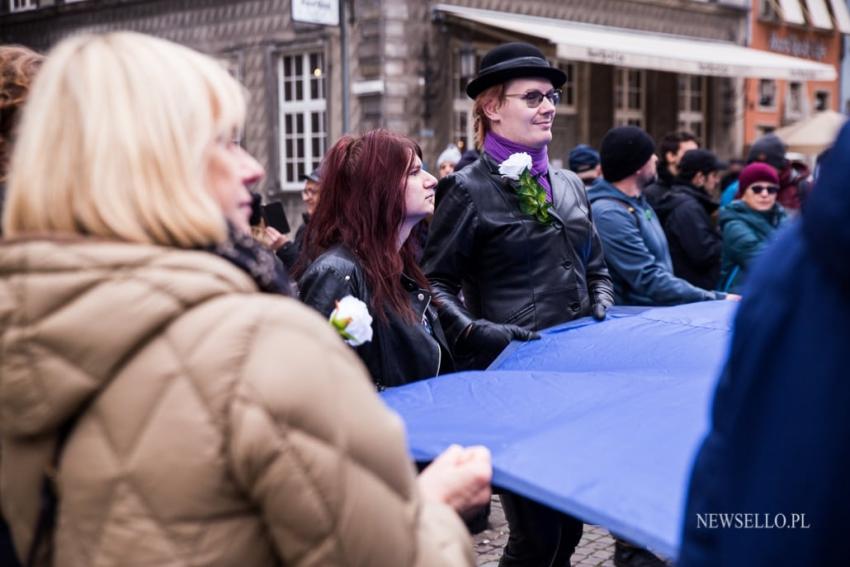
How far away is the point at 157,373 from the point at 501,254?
2.58m

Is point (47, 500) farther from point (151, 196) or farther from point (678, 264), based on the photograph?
point (678, 264)

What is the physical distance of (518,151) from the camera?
159 inches

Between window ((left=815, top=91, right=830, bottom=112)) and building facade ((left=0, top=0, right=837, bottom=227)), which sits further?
window ((left=815, top=91, right=830, bottom=112))

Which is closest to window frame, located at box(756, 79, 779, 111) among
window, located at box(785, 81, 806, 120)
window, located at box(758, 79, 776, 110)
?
window, located at box(758, 79, 776, 110)

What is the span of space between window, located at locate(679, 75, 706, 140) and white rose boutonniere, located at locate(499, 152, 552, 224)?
64.4 feet

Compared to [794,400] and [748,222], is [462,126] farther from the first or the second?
[794,400]

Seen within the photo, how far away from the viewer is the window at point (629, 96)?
69.9ft

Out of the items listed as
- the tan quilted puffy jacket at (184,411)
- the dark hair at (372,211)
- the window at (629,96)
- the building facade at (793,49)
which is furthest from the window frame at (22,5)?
the tan quilted puffy jacket at (184,411)

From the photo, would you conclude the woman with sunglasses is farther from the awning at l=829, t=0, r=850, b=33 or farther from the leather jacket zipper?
the awning at l=829, t=0, r=850, b=33

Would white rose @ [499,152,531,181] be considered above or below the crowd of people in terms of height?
above

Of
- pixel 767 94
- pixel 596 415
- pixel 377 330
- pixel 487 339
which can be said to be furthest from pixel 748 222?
pixel 767 94

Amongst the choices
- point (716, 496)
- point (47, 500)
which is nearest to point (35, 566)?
point (47, 500)

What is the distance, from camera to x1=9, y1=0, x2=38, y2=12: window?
22891 mm

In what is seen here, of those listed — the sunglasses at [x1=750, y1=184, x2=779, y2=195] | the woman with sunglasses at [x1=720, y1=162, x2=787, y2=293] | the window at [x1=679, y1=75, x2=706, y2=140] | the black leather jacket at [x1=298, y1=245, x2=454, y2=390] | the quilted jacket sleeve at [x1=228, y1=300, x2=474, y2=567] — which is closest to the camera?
the quilted jacket sleeve at [x1=228, y1=300, x2=474, y2=567]
